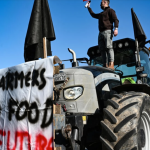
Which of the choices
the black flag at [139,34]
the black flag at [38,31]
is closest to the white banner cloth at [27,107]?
the black flag at [38,31]

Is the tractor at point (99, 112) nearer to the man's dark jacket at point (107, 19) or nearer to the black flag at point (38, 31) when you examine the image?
the black flag at point (38, 31)

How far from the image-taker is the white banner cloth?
3.23 metres

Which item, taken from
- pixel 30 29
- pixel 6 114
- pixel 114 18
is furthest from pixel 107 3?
pixel 6 114

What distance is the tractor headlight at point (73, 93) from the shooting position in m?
3.54

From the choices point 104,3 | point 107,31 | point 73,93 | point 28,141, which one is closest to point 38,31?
point 107,31

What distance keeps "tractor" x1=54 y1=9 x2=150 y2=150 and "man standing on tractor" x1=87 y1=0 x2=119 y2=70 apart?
581 mm

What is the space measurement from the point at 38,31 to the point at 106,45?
4.80 feet

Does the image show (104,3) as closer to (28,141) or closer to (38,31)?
(38,31)

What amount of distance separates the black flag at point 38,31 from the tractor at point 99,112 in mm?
791

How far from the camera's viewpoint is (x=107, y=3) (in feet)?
16.6

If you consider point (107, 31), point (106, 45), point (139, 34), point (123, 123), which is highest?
point (139, 34)

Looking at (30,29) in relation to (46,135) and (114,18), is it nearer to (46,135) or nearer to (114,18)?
(114,18)

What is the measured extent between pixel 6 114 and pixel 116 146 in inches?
76.5

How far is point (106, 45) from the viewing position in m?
4.77
